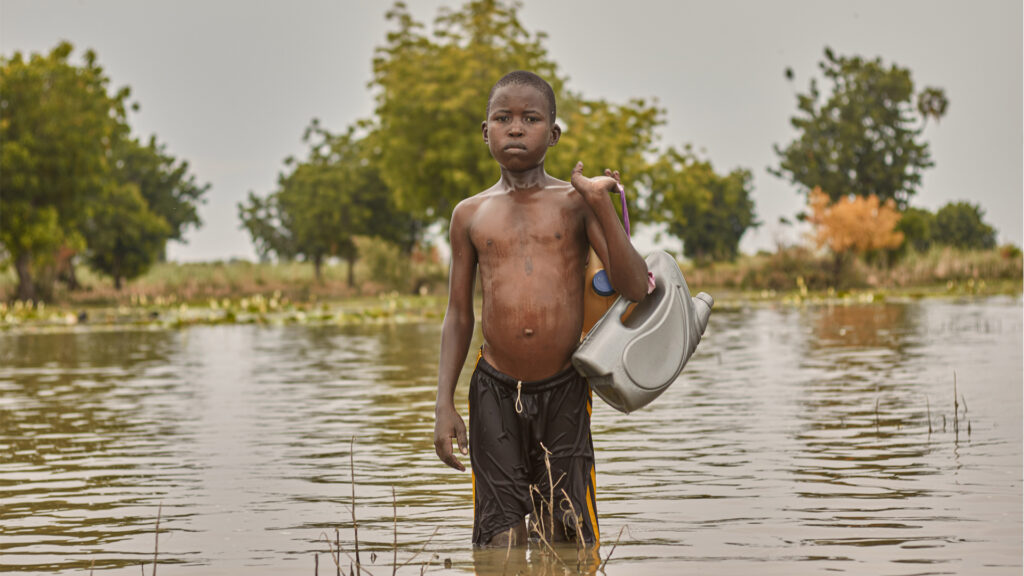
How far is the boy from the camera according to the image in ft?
16.5

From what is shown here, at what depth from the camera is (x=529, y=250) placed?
5.09m

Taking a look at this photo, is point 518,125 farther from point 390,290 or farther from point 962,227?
point 962,227

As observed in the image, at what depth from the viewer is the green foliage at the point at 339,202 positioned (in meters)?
61.6

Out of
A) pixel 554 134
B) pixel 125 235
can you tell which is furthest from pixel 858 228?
pixel 554 134

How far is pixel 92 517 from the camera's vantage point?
685 centimetres

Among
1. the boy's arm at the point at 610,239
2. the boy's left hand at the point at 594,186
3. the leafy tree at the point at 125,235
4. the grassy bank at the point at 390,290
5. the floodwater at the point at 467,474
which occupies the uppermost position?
the leafy tree at the point at 125,235

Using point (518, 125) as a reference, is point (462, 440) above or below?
below

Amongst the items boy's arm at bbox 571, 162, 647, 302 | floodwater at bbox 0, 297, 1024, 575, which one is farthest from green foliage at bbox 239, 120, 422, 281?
boy's arm at bbox 571, 162, 647, 302

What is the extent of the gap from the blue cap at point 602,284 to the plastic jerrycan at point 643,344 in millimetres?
58

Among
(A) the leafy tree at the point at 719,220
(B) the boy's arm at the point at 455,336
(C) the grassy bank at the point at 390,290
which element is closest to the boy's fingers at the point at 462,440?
(B) the boy's arm at the point at 455,336

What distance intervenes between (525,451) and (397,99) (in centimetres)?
4678

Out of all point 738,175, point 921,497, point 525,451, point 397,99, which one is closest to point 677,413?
point 921,497

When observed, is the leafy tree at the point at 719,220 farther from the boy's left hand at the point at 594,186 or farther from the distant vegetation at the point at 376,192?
the boy's left hand at the point at 594,186

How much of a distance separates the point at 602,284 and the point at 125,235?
5483 cm
